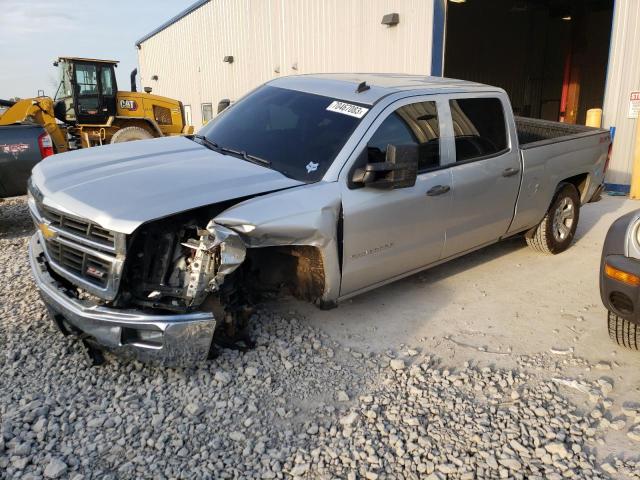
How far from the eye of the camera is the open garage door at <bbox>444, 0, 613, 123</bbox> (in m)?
17.0

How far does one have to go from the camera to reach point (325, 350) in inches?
150

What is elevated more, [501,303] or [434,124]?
[434,124]

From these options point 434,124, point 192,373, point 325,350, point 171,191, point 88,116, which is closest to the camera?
point 171,191

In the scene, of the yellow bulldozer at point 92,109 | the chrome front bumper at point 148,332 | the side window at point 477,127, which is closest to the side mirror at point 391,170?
the side window at point 477,127

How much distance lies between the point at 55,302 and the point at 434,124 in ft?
10.4

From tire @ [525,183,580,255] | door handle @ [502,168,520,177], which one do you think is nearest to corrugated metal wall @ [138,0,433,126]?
tire @ [525,183,580,255]

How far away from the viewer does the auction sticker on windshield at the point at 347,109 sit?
4012mm

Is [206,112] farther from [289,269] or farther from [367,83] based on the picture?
[289,269]

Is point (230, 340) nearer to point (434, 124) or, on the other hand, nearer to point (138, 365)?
point (138, 365)

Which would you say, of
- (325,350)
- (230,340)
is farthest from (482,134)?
(230,340)

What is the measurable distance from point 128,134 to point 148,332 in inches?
422

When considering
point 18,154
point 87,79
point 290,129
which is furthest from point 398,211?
point 87,79

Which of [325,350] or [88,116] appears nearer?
[325,350]

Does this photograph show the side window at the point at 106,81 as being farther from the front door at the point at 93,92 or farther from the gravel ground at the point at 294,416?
the gravel ground at the point at 294,416
